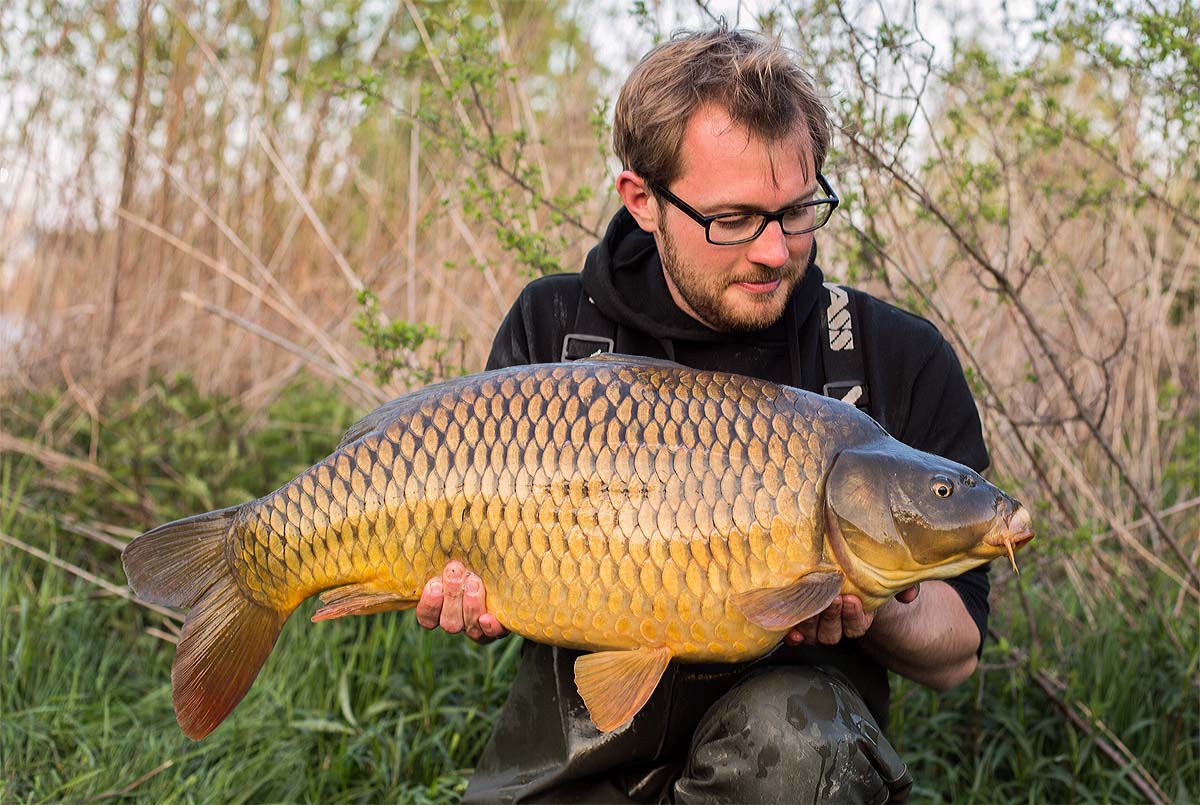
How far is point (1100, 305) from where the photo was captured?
327 cm

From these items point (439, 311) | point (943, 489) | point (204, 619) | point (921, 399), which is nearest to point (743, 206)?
point (921, 399)

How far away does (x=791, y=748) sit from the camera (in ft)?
5.42

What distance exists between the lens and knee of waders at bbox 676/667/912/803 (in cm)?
165

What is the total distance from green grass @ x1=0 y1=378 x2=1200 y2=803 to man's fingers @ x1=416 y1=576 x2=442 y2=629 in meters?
0.79

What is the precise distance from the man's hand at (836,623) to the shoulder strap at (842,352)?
0.33 metres

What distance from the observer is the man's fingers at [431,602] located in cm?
160

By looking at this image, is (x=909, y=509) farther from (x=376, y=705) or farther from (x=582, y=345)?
(x=376, y=705)

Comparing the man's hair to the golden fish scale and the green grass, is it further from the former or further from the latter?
the green grass

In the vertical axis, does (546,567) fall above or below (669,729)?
above

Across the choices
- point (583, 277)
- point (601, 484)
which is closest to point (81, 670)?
point (583, 277)

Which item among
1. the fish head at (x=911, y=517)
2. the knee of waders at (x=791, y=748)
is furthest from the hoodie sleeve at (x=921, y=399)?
the fish head at (x=911, y=517)

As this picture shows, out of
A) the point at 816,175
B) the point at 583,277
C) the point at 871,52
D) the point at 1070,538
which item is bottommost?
the point at 1070,538

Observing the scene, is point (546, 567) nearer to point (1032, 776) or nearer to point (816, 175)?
point (816, 175)

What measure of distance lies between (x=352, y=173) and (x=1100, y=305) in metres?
2.43
